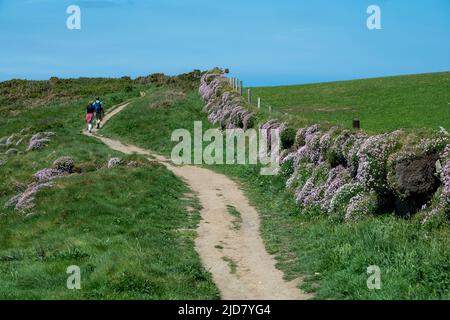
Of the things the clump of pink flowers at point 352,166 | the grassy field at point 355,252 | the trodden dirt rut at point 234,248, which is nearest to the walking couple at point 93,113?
the trodden dirt rut at point 234,248

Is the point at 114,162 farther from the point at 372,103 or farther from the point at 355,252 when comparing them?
the point at 372,103

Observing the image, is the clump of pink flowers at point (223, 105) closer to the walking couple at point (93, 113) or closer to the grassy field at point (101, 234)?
the grassy field at point (101, 234)

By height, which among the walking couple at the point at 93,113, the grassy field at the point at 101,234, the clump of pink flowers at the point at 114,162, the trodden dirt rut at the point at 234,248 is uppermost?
the walking couple at the point at 93,113

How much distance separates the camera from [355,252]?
13867mm

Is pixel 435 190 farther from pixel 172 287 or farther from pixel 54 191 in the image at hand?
pixel 54 191

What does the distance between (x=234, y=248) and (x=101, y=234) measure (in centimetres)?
471

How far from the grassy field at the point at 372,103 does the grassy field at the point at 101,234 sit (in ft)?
31.9

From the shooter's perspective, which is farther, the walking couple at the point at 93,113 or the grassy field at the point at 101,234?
the walking couple at the point at 93,113

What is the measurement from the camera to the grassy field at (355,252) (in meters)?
11.4

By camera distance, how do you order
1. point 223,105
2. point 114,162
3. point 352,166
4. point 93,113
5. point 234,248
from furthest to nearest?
point 93,113, point 223,105, point 114,162, point 352,166, point 234,248

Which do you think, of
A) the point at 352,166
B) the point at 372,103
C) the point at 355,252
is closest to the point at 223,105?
the point at 372,103

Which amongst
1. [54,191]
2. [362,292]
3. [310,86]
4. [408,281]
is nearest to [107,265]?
[362,292]

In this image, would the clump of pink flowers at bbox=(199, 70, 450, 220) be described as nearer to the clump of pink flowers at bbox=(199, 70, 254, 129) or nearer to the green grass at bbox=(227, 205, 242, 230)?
the green grass at bbox=(227, 205, 242, 230)
